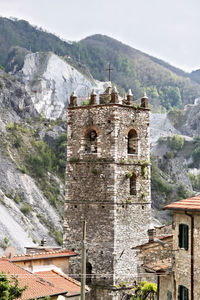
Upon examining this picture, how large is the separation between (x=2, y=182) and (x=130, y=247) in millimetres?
33601

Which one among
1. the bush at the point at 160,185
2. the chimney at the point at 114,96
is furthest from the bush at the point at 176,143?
the chimney at the point at 114,96

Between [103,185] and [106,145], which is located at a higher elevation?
[106,145]

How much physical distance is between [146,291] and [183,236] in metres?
5.41

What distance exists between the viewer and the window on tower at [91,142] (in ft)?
87.2

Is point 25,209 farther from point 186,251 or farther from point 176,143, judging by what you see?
point 176,143

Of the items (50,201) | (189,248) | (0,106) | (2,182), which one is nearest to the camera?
(189,248)

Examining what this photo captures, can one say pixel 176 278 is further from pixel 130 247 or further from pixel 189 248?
pixel 130 247

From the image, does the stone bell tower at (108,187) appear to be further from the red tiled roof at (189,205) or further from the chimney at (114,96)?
the red tiled roof at (189,205)

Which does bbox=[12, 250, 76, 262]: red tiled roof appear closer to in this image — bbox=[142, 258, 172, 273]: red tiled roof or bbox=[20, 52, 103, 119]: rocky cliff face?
bbox=[142, 258, 172, 273]: red tiled roof

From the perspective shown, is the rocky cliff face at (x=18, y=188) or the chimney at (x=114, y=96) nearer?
the chimney at (x=114, y=96)

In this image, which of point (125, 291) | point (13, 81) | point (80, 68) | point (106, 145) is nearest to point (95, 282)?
point (125, 291)

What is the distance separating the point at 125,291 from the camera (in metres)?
24.4

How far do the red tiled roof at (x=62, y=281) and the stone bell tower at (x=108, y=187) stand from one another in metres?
2.38

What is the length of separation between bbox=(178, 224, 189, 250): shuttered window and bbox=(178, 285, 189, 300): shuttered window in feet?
4.03
